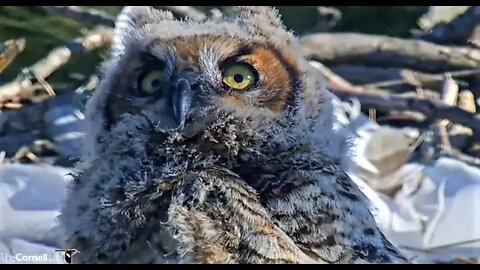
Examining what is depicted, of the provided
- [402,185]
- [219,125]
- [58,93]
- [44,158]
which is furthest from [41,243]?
[402,185]

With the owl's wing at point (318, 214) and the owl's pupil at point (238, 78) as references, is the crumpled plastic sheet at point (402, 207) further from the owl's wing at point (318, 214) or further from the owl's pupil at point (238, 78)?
the owl's pupil at point (238, 78)

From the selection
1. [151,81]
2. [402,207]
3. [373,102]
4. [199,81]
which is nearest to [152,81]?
[151,81]

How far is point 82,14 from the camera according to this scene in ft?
8.24

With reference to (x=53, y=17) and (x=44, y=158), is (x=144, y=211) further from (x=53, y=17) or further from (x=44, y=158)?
(x=53, y=17)

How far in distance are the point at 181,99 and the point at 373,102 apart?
67 centimetres

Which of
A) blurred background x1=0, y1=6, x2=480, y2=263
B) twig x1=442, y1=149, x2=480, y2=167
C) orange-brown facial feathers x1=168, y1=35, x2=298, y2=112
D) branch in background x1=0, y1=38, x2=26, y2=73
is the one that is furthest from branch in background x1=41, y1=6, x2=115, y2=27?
twig x1=442, y1=149, x2=480, y2=167

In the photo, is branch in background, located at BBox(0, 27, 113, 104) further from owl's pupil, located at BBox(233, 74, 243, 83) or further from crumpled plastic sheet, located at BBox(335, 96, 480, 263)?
crumpled plastic sheet, located at BBox(335, 96, 480, 263)

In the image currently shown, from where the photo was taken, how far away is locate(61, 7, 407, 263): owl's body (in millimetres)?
2104

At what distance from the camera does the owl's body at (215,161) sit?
210cm

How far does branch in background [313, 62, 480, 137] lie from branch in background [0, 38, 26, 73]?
89 cm

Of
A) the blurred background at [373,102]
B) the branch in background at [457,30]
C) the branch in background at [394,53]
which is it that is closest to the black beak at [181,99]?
the blurred background at [373,102]

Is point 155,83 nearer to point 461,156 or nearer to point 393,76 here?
point 393,76

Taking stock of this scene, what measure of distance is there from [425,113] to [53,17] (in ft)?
3.46

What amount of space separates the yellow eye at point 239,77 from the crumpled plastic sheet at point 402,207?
1.04ft
